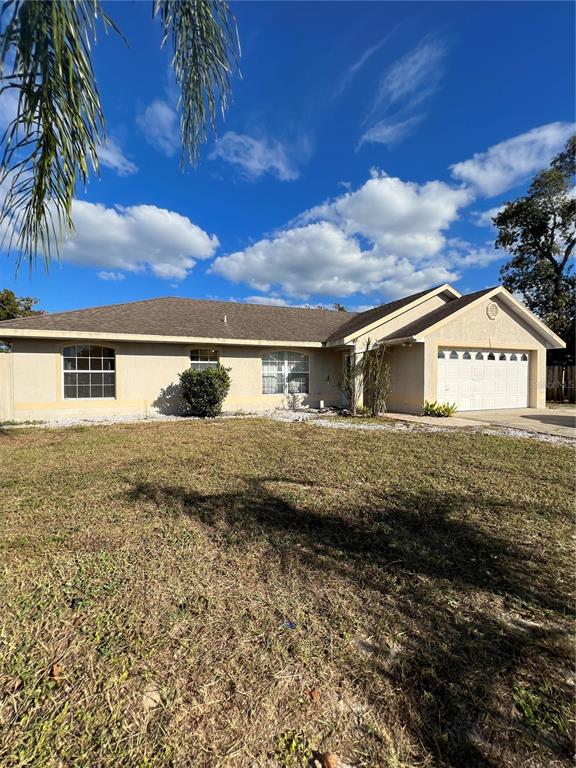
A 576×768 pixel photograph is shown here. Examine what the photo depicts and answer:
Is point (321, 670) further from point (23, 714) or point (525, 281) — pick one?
point (525, 281)

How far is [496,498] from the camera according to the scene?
16.3ft

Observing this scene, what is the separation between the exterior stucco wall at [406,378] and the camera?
13.4 meters

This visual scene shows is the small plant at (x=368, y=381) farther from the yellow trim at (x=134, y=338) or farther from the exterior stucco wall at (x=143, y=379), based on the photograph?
the yellow trim at (x=134, y=338)

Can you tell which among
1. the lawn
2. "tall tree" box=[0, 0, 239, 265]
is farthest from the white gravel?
"tall tree" box=[0, 0, 239, 265]

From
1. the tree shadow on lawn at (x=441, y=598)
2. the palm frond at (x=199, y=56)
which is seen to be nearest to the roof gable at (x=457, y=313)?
the tree shadow on lawn at (x=441, y=598)

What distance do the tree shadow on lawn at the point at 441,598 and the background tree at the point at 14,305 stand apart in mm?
32334

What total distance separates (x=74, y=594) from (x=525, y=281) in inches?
1229

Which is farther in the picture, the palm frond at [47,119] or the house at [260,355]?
the house at [260,355]

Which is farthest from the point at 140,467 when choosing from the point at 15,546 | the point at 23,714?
the point at 23,714

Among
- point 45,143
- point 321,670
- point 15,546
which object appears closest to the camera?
point 321,670

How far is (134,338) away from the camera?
12.4m

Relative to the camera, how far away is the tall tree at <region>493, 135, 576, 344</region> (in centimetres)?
2286

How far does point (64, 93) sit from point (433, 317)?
558 inches

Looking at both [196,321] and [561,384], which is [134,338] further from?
[561,384]
